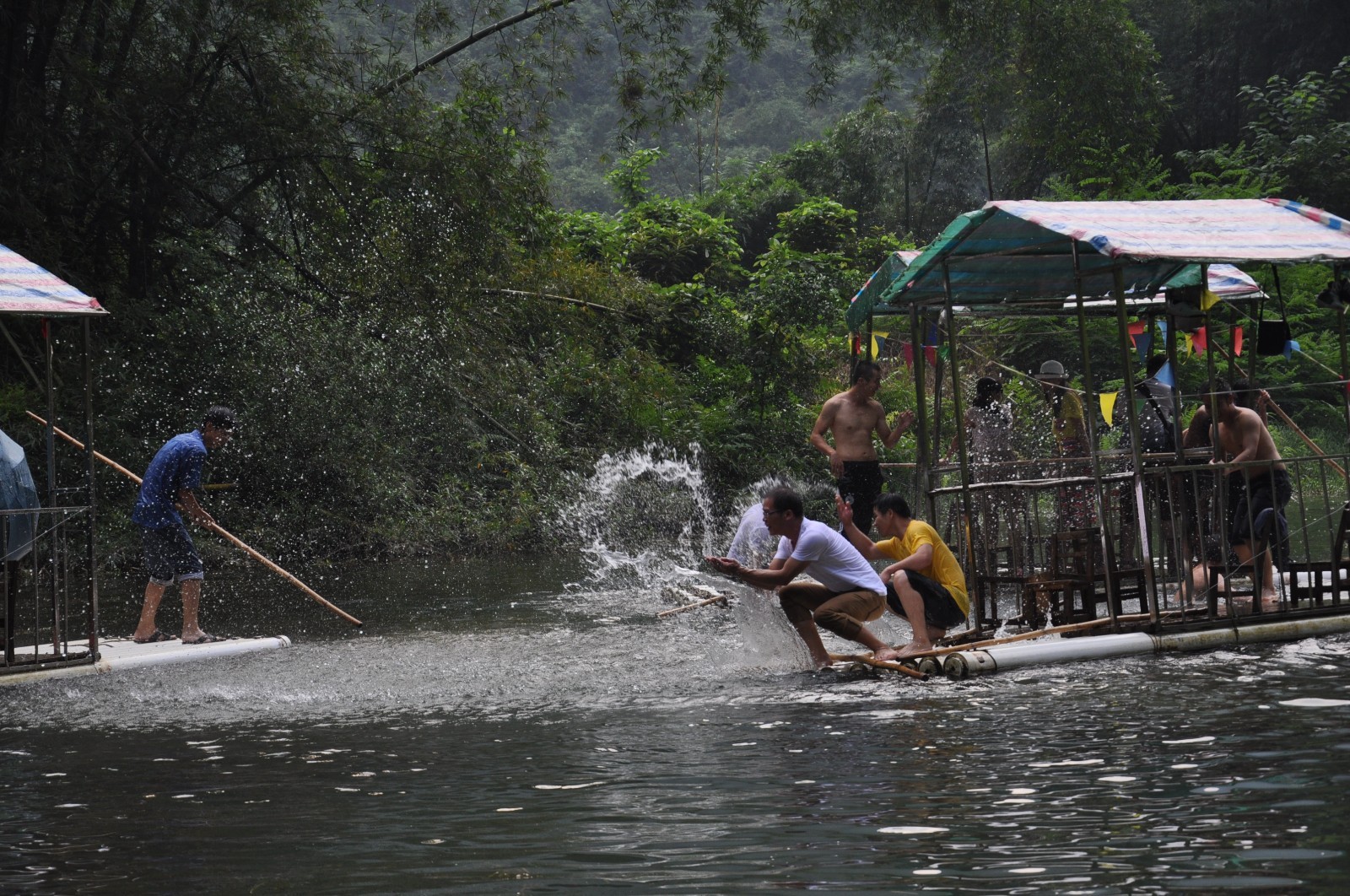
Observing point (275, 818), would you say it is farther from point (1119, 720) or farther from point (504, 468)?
point (504, 468)

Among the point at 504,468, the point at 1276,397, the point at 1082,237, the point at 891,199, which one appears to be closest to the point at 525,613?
the point at 1082,237

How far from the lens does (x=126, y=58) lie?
19.8m

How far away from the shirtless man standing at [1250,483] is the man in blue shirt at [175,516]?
683 centimetres

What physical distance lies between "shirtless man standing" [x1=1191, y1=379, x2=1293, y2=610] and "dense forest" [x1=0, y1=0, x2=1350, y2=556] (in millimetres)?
11368

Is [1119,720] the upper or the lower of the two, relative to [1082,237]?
lower

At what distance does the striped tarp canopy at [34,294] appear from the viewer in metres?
8.94

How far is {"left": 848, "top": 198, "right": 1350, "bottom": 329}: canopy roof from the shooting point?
28.8 ft

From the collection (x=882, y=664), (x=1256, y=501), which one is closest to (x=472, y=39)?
(x=1256, y=501)

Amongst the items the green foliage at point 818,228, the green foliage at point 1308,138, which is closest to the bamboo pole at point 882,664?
the green foliage at point 1308,138

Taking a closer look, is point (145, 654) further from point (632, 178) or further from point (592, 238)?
point (632, 178)

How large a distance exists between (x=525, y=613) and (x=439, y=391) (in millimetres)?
8636

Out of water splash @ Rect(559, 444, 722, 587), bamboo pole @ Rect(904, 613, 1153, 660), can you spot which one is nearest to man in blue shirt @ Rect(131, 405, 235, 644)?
bamboo pole @ Rect(904, 613, 1153, 660)

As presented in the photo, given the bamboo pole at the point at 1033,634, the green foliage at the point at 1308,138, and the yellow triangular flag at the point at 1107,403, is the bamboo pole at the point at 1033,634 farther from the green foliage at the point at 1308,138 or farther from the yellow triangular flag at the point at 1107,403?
the green foliage at the point at 1308,138

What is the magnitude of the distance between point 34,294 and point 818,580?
5040 mm
